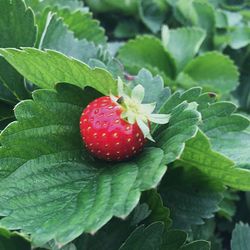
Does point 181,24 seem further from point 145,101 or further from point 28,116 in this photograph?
point 28,116

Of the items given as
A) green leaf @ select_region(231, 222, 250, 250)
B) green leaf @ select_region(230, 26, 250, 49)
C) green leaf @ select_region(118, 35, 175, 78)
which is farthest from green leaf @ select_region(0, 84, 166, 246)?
green leaf @ select_region(230, 26, 250, 49)

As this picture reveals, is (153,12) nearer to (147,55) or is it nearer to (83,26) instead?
(147,55)

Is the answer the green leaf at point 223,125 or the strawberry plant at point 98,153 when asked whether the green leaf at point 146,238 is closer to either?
the strawberry plant at point 98,153

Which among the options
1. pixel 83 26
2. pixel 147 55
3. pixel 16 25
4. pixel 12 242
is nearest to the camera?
pixel 12 242

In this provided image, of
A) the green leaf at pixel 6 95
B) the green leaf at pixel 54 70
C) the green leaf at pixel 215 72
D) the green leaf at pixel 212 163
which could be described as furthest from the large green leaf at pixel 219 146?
the green leaf at pixel 215 72

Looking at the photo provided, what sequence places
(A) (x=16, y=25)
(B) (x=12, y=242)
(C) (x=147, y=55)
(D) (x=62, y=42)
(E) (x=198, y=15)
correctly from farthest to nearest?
(E) (x=198, y=15) → (C) (x=147, y=55) → (D) (x=62, y=42) → (A) (x=16, y=25) → (B) (x=12, y=242)

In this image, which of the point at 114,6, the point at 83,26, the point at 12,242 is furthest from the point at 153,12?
the point at 12,242

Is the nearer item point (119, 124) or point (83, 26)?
point (119, 124)

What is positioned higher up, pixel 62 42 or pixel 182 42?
pixel 62 42
